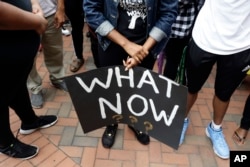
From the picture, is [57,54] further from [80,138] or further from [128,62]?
[128,62]

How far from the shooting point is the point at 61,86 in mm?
2590

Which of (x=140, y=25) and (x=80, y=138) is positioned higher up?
(x=140, y=25)

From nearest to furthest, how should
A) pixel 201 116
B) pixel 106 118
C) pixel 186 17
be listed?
pixel 106 118
pixel 186 17
pixel 201 116

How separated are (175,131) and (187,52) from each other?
567 mm

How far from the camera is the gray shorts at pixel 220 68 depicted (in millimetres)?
1555

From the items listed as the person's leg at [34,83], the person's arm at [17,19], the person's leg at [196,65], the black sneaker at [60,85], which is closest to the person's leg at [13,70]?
the person's arm at [17,19]

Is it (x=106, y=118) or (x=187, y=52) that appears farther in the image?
(x=187, y=52)

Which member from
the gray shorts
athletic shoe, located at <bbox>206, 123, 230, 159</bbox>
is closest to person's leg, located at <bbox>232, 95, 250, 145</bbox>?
athletic shoe, located at <bbox>206, 123, 230, 159</bbox>

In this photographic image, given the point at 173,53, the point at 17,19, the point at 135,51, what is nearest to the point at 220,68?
the point at 173,53

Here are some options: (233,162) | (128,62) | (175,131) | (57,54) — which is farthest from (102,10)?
(233,162)

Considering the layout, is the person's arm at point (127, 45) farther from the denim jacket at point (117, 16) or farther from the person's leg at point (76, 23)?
the person's leg at point (76, 23)

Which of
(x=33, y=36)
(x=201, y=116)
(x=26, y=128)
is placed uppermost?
(x=33, y=36)

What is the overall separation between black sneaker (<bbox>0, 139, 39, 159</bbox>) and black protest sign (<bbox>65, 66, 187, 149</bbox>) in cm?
51

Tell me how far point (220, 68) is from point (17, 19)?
118 centimetres
